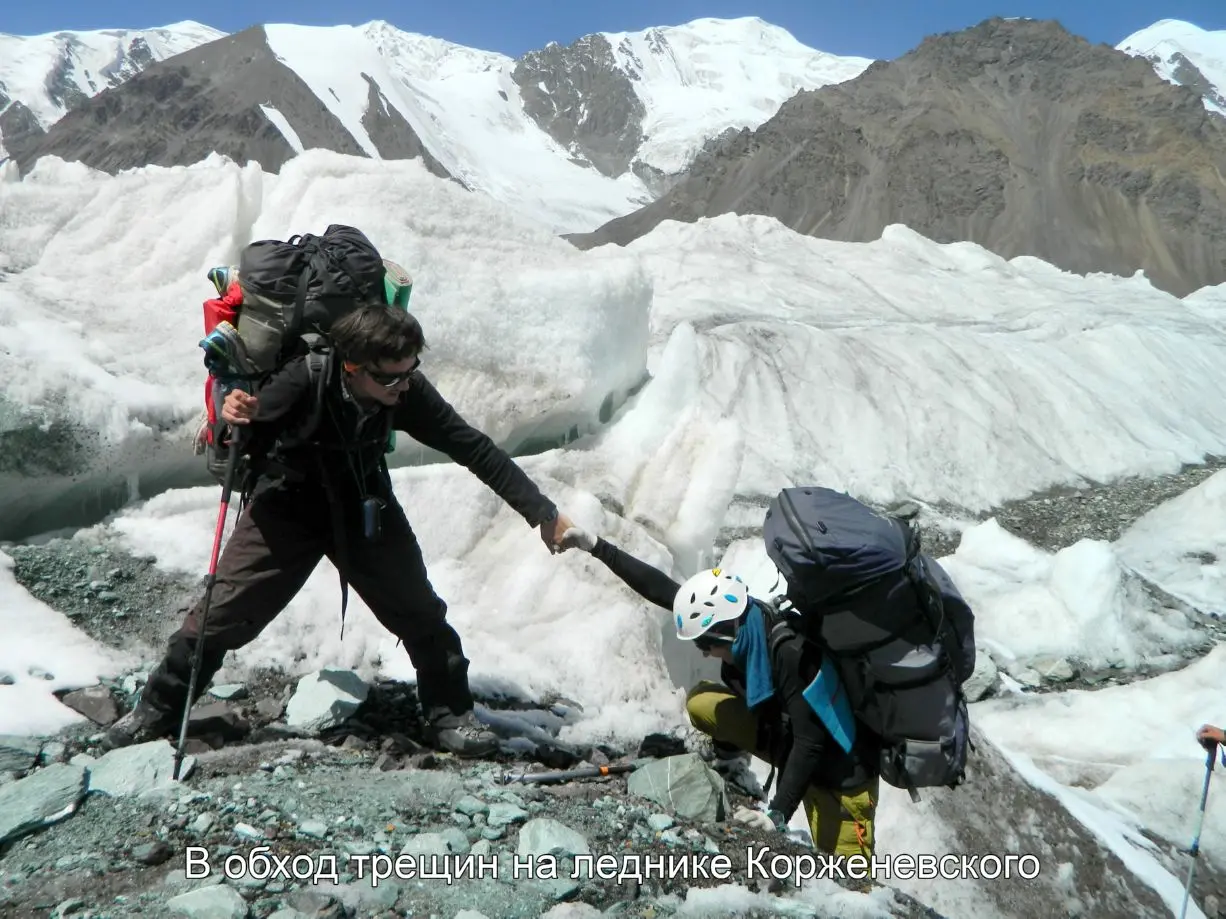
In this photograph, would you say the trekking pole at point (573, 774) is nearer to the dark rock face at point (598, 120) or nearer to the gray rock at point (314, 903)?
the gray rock at point (314, 903)

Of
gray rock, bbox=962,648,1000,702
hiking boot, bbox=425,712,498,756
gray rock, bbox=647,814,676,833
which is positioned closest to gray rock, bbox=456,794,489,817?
hiking boot, bbox=425,712,498,756

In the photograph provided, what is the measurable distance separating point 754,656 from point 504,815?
1201mm

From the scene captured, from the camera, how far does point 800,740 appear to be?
153 inches

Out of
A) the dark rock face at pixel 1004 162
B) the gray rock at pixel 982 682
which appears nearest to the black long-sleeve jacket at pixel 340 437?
the gray rock at pixel 982 682

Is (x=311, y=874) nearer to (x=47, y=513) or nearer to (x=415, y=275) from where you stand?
(x=47, y=513)

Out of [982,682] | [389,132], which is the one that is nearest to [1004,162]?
[982,682]

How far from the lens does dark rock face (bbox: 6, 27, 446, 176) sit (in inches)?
4163

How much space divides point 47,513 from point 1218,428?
25382 mm

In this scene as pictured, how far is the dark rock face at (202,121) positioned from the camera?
106 metres

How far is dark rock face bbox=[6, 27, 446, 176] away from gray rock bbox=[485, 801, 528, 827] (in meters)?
106

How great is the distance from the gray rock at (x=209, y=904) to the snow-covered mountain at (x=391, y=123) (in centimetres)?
10722

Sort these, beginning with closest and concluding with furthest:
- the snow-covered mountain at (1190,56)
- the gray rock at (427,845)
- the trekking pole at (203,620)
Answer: the gray rock at (427,845)
the trekking pole at (203,620)
the snow-covered mountain at (1190,56)

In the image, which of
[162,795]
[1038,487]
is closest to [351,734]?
[162,795]

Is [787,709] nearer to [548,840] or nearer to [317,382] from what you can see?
[548,840]
